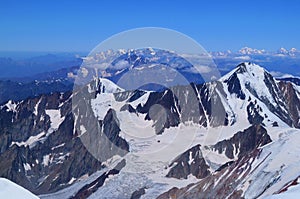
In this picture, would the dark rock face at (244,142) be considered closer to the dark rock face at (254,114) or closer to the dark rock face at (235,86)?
the dark rock face at (254,114)

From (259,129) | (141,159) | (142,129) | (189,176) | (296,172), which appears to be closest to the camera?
(296,172)

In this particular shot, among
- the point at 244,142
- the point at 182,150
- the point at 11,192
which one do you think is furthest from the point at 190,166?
the point at 11,192

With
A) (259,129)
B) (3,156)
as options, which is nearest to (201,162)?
(259,129)

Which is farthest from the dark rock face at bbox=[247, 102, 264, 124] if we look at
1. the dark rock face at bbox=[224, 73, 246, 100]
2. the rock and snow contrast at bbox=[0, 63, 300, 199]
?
the dark rock face at bbox=[224, 73, 246, 100]

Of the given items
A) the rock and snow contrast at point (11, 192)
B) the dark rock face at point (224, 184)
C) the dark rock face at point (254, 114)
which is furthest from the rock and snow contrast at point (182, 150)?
the rock and snow contrast at point (11, 192)

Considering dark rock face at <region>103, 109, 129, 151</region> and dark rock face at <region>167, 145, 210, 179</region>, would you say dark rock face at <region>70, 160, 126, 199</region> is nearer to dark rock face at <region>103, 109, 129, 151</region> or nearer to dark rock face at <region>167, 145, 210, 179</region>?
dark rock face at <region>167, 145, 210, 179</region>

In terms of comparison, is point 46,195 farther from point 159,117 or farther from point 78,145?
point 159,117
